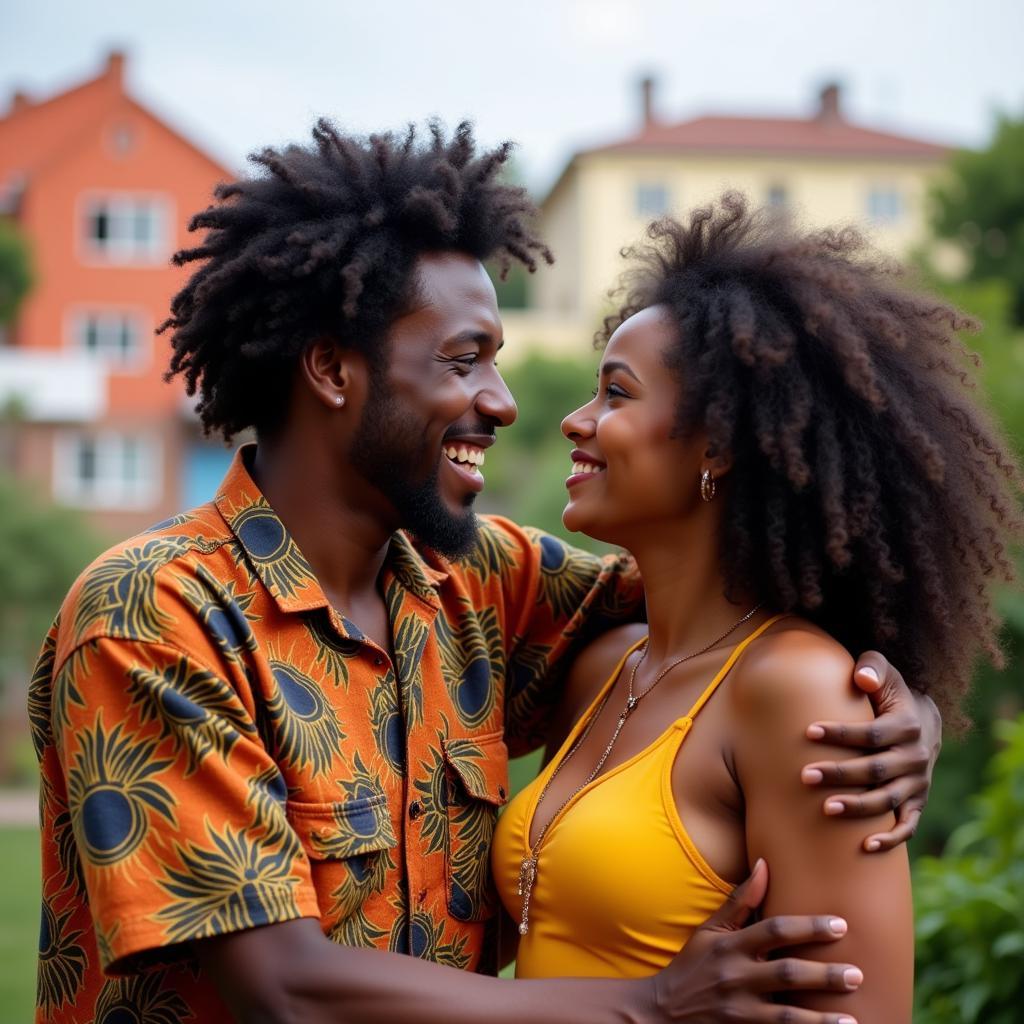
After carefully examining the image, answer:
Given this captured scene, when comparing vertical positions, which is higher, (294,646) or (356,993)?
(294,646)

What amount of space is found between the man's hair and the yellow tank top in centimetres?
110

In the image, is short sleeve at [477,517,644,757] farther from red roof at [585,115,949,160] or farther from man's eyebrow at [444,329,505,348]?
red roof at [585,115,949,160]

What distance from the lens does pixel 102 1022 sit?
282 cm

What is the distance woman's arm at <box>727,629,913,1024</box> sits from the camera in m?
2.55

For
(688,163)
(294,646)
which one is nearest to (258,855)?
(294,646)

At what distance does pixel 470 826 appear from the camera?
3242 millimetres

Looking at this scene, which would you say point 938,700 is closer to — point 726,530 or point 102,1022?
point 726,530

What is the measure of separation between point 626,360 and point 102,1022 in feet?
5.77

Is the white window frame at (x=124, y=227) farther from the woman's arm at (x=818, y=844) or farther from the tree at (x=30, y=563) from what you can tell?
the woman's arm at (x=818, y=844)

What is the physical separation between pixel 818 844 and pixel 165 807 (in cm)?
118

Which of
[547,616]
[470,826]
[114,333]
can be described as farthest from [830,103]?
[470,826]

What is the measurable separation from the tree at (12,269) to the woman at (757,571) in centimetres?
2705

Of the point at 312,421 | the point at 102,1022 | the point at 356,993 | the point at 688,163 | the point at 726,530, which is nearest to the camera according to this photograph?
the point at 356,993

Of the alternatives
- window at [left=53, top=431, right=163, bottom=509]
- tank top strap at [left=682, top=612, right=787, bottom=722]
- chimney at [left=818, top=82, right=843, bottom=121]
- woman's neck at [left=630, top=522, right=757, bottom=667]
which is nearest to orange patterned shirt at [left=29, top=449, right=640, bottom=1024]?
woman's neck at [left=630, top=522, right=757, bottom=667]
